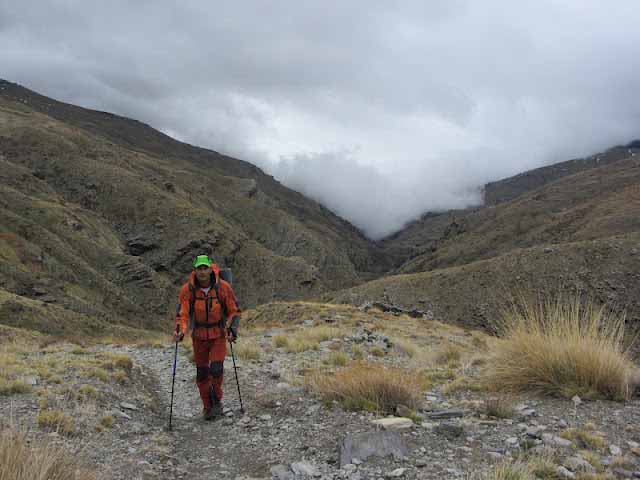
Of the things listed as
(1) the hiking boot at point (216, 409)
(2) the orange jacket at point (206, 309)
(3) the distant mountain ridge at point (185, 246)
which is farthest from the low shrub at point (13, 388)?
(3) the distant mountain ridge at point (185, 246)

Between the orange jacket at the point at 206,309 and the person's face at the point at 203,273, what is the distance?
0.10 meters

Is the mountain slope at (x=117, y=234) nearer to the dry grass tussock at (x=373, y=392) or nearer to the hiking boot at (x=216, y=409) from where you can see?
the hiking boot at (x=216, y=409)

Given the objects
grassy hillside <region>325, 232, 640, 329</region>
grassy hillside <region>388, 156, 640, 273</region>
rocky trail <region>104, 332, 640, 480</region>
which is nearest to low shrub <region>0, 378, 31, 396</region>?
rocky trail <region>104, 332, 640, 480</region>

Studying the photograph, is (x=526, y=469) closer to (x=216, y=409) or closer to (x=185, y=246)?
(x=216, y=409)

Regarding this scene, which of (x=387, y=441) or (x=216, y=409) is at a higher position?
(x=387, y=441)

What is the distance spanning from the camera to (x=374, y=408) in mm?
6730

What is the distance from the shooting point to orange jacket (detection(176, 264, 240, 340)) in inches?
312

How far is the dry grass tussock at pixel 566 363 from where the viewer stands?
6840 millimetres

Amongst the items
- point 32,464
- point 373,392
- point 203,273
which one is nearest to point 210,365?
point 203,273

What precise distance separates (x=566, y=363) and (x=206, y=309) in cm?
567

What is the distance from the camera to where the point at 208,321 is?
26.3ft

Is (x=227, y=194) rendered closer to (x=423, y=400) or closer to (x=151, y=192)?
(x=151, y=192)

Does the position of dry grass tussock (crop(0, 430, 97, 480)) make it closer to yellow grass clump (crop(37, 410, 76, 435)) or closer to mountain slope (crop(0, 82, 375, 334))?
yellow grass clump (crop(37, 410, 76, 435))

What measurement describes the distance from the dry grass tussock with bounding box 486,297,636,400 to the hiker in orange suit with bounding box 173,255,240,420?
4.56 m
